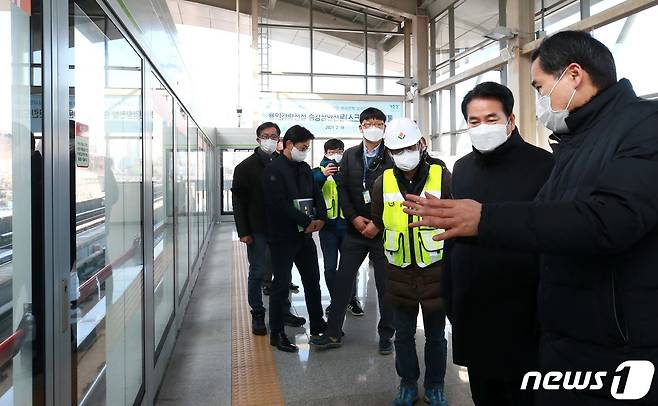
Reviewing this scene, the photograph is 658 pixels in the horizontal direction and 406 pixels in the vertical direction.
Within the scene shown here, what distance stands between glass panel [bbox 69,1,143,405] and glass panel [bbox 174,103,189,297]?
4.61 feet

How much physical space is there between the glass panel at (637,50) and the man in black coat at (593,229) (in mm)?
5987

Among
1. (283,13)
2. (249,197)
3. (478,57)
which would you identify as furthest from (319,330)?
(283,13)

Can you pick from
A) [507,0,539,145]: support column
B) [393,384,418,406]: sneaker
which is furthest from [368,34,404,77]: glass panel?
[393,384,418,406]: sneaker

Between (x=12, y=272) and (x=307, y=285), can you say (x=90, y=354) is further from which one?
(x=307, y=285)

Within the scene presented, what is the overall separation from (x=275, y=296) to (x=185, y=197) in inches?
76.6

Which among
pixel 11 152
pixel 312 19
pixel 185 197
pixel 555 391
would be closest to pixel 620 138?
pixel 555 391

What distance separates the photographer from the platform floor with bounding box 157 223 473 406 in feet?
8.58

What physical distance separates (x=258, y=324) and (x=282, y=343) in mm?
466

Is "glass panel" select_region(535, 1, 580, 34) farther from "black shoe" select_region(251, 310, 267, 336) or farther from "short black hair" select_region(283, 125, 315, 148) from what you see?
"black shoe" select_region(251, 310, 267, 336)

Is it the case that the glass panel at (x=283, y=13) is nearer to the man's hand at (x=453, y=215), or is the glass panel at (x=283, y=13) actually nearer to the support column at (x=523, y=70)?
the support column at (x=523, y=70)

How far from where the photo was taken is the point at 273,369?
3006 millimetres

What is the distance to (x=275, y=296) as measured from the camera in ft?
10.8

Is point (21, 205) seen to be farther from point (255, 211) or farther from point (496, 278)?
point (255, 211)

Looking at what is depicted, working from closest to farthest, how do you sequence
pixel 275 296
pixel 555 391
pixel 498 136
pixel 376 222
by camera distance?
1. pixel 555 391
2. pixel 498 136
3. pixel 376 222
4. pixel 275 296
